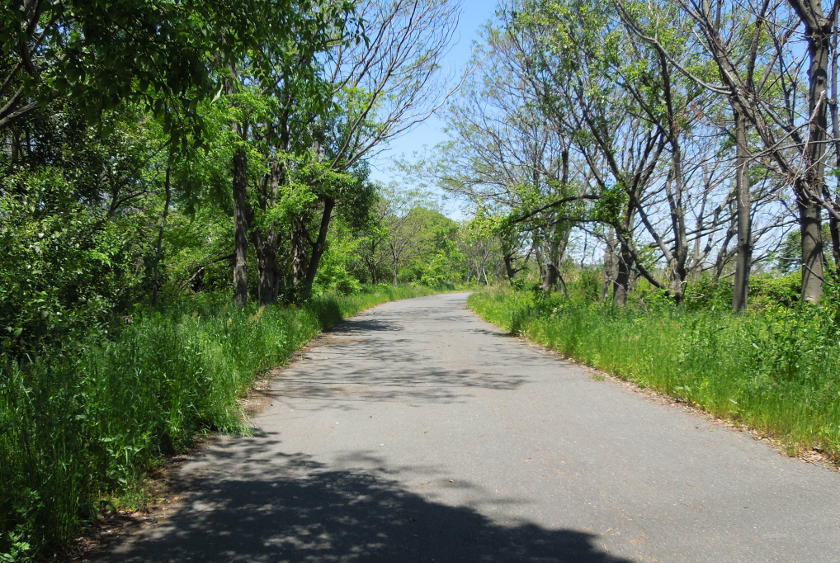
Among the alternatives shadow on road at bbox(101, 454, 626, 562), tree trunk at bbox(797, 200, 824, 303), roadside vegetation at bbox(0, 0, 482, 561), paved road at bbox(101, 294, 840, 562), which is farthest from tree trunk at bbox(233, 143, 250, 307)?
tree trunk at bbox(797, 200, 824, 303)

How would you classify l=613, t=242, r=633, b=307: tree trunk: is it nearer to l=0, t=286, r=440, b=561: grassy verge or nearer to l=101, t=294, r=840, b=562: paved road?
l=101, t=294, r=840, b=562: paved road

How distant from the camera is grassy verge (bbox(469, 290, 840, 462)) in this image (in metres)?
5.33

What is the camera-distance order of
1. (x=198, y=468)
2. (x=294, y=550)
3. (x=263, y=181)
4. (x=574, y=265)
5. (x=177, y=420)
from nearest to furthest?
(x=294, y=550), (x=198, y=468), (x=177, y=420), (x=263, y=181), (x=574, y=265)

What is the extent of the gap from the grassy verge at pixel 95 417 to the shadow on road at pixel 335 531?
1.62ft

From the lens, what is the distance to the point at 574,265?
27766mm

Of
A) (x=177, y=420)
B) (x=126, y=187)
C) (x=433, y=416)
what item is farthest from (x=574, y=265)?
(x=177, y=420)

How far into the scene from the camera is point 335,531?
3537mm

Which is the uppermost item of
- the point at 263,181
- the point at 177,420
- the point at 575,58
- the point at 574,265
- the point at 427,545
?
the point at 575,58

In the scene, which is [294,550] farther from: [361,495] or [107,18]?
[107,18]

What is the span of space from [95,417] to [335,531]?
204cm

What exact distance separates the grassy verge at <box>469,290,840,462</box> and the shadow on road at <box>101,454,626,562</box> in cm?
331

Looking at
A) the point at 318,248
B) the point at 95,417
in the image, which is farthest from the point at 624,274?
the point at 95,417

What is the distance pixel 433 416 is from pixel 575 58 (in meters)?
10.5

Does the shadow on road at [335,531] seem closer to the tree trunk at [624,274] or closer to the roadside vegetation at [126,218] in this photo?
the roadside vegetation at [126,218]
